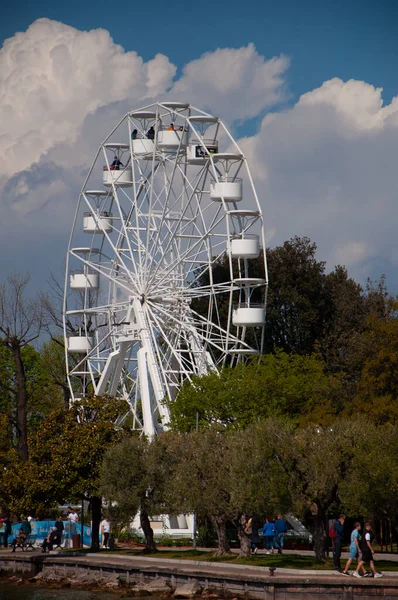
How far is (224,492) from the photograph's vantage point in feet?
136

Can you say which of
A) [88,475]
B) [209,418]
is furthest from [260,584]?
[209,418]

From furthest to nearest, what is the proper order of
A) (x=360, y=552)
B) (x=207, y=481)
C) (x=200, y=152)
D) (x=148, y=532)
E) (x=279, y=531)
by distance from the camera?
(x=200, y=152) < (x=148, y=532) < (x=279, y=531) < (x=207, y=481) < (x=360, y=552)

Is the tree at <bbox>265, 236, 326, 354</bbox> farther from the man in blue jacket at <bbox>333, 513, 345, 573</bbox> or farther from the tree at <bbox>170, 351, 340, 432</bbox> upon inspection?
the man in blue jacket at <bbox>333, 513, 345, 573</bbox>

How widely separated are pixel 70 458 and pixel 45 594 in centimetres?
831

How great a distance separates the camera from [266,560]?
1594 inches

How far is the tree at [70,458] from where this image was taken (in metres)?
48.3

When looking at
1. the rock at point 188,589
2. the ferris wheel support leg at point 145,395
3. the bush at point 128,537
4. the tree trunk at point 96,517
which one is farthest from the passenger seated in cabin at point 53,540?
the rock at point 188,589

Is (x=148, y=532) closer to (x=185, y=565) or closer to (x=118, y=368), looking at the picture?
(x=185, y=565)

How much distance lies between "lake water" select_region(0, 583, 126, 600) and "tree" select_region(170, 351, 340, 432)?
15.9 m

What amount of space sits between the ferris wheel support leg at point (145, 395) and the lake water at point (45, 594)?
Result: 49.5 feet

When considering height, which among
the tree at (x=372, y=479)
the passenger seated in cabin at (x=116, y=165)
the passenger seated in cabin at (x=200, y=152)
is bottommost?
the tree at (x=372, y=479)

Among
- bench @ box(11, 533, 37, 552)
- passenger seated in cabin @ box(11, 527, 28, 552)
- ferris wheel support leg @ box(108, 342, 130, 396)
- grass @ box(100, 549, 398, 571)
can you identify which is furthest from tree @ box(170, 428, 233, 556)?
ferris wheel support leg @ box(108, 342, 130, 396)

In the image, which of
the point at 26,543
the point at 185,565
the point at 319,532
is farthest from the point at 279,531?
the point at 26,543

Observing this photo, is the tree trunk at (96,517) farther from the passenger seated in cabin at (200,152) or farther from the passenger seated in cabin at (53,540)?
the passenger seated in cabin at (200,152)
